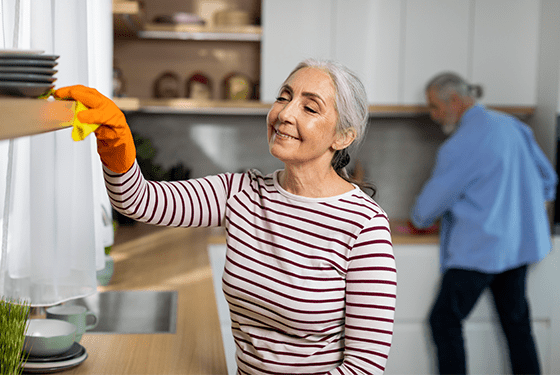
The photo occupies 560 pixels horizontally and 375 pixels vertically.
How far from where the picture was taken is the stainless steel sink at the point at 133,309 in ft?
4.83

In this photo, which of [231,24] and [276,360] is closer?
[276,360]

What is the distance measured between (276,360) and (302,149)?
36cm

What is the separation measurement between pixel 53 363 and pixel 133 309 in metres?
0.56

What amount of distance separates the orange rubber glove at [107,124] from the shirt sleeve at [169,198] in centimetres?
3

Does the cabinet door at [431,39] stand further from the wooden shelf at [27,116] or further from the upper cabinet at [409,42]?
the wooden shelf at [27,116]

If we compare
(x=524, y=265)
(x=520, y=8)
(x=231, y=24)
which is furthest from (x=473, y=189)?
(x=231, y=24)

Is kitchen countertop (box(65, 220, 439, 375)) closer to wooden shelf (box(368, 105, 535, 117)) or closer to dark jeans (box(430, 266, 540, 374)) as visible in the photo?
dark jeans (box(430, 266, 540, 374))

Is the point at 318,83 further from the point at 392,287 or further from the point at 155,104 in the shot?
the point at 155,104

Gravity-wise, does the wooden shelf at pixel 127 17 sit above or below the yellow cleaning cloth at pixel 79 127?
above

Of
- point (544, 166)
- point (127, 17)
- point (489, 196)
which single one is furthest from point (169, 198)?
point (544, 166)

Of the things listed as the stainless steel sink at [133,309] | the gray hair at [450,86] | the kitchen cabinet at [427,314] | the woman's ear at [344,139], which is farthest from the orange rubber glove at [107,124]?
the gray hair at [450,86]

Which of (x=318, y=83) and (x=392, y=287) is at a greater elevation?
(x=318, y=83)

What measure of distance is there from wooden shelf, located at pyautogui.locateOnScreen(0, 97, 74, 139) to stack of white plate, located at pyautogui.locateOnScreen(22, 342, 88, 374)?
1.94 ft

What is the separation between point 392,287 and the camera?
911mm
